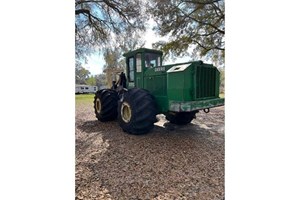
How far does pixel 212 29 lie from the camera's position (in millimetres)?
1467

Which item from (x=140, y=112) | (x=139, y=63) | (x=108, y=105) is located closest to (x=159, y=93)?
(x=140, y=112)

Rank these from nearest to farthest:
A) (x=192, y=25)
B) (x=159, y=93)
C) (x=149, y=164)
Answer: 1. (x=149, y=164)
2. (x=192, y=25)
3. (x=159, y=93)

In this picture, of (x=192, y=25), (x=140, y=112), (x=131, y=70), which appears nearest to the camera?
(x=192, y=25)

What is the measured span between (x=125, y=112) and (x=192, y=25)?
1.06 meters

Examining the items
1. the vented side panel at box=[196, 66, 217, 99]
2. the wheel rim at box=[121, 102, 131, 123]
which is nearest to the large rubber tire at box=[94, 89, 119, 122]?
the wheel rim at box=[121, 102, 131, 123]

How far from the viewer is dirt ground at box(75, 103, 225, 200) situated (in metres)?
0.98

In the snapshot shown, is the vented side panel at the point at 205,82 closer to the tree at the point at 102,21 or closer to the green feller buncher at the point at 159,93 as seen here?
the green feller buncher at the point at 159,93

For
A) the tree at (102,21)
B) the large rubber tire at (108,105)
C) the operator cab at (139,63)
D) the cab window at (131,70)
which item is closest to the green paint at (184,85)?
the operator cab at (139,63)

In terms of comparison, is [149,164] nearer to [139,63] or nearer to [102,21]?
[102,21]

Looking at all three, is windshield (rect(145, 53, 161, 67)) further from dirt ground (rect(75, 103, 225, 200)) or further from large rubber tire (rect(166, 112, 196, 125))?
dirt ground (rect(75, 103, 225, 200))

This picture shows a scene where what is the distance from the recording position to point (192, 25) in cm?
150
